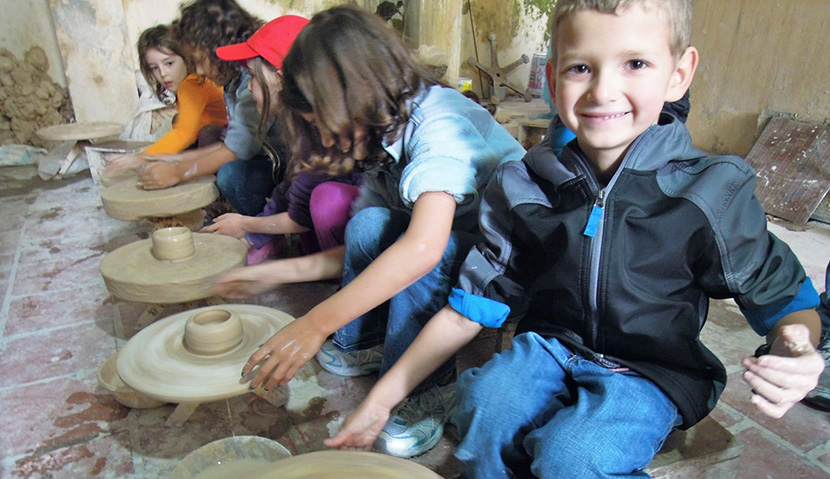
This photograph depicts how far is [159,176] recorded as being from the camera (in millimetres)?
2727

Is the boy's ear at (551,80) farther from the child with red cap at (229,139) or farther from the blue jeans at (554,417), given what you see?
the child with red cap at (229,139)

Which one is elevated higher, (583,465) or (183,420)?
(583,465)

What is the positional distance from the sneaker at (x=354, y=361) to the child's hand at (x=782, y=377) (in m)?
1.25

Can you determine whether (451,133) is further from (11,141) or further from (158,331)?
(11,141)

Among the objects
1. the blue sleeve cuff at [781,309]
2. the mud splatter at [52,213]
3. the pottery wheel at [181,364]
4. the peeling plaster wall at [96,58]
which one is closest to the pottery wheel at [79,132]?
the mud splatter at [52,213]

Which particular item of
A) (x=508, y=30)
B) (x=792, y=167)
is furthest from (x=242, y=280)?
(x=508, y=30)

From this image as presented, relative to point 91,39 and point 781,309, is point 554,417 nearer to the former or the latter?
point 781,309

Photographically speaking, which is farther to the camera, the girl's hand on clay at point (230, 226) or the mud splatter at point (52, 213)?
the mud splatter at point (52, 213)

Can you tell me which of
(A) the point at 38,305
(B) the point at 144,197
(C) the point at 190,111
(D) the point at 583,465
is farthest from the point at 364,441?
(C) the point at 190,111

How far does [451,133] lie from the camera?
5.41 ft

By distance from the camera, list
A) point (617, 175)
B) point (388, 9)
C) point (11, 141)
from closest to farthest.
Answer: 1. point (617, 175)
2. point (11, 141)
3. point (388, 9)

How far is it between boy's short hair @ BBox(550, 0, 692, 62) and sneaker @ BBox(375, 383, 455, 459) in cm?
110

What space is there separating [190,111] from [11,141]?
3322 mm

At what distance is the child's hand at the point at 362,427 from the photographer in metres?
1.26
